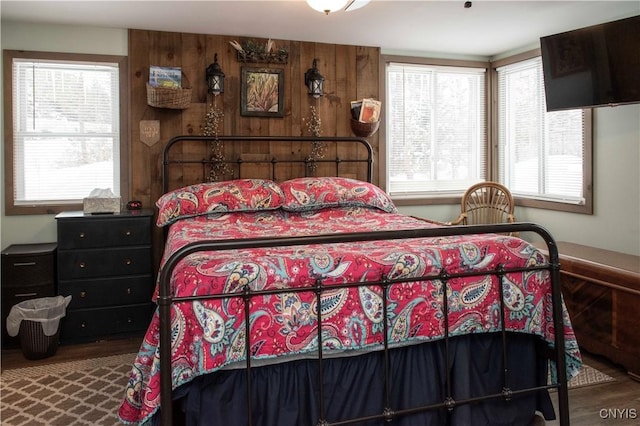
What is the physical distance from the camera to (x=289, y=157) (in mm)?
4449

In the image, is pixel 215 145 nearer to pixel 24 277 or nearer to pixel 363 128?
pixel 363 128

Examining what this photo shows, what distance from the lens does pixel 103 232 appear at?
358 cm

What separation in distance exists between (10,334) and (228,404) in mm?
2313

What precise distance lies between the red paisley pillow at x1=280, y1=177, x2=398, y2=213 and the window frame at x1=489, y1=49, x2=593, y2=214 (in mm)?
1545

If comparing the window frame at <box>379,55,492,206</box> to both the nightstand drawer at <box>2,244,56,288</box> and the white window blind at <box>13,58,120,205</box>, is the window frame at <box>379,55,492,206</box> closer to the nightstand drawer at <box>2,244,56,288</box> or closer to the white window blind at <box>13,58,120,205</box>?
the white window blind at <box>13,58,120,205</box>

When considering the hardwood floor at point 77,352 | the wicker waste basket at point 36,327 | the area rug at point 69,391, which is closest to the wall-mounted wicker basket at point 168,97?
the wicker waste basket at point 36,327

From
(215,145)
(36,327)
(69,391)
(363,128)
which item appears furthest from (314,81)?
(69,391)

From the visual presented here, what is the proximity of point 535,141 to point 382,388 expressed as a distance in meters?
3.51

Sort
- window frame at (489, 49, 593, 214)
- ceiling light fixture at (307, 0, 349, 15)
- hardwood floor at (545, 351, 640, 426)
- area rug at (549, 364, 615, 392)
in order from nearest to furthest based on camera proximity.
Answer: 1. hardwood floor at (545, 351, 640, 426)
2. area rug at (549, 364, 615, 392)
3. ceiling light fixture at (307, 0, 349, 15)
4. window frame at (489, 49, 593, 214)

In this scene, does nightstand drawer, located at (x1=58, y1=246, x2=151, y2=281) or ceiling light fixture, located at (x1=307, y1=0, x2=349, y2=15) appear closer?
ceiling light fixture, located at (x1=307, y1=0, x2=349, y2=15)

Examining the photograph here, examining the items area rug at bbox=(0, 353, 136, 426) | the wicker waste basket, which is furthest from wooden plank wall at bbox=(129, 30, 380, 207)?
area rug at bbox=(0, 353, 136, 426)

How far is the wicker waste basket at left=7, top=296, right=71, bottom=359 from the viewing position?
10.6 feet

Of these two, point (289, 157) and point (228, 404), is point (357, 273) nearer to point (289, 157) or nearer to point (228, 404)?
point (228, 404)

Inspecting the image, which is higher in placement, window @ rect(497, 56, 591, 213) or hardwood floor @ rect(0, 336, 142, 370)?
window @ rect(497, 56, 591, 213)
